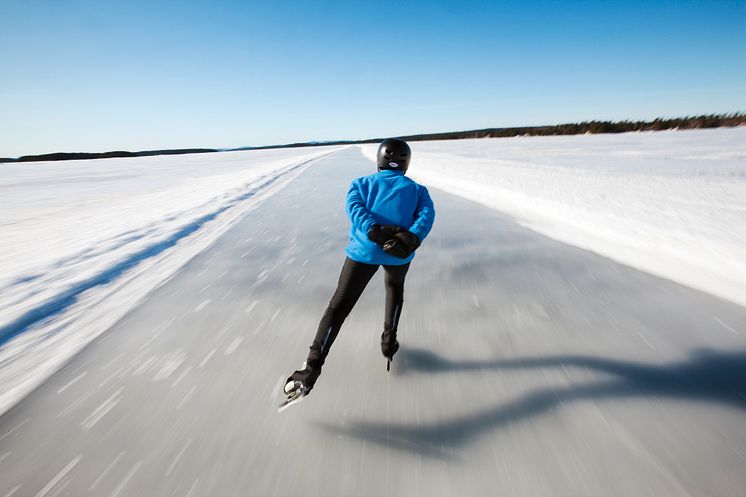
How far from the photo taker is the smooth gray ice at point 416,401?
148 centimetres

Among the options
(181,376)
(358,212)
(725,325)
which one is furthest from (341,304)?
(725,325)

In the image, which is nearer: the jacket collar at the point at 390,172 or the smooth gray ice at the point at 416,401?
the smooth gray ice at the point at 416,401

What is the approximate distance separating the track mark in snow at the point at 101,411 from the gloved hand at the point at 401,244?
173cm

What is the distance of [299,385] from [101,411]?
110 centimetres

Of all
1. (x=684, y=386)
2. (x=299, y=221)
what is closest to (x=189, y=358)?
(x=684, y=386)

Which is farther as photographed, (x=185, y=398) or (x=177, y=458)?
(x=185, y=398)

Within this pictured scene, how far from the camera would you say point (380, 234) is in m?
1.79

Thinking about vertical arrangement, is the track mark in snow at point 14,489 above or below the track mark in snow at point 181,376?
above

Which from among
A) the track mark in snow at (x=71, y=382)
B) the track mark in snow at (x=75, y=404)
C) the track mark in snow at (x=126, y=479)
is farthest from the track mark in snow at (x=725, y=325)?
the track mark in snow at (x=71, y=382)

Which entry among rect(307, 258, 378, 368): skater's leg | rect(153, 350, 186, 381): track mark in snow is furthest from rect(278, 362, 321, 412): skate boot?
rect(153, 350, 186, 381): track mark in snow

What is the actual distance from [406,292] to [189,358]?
185cm

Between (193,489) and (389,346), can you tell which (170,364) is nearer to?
(193,489)

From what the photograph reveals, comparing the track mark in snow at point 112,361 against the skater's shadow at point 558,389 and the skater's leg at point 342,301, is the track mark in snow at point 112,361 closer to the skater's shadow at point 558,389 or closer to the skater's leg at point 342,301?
the skater's leg at point 342,301

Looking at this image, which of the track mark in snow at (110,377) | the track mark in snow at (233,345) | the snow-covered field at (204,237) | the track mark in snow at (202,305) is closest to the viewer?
the track mark in snow at (110,377)
